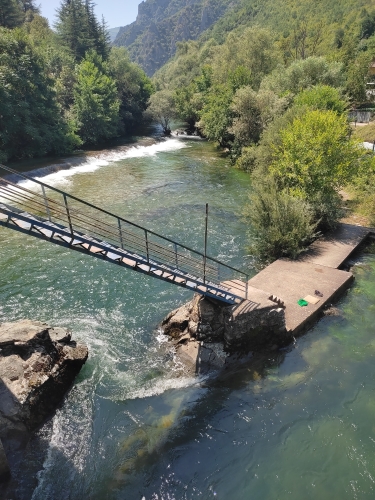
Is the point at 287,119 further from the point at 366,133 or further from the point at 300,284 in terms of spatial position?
the point at 366,133

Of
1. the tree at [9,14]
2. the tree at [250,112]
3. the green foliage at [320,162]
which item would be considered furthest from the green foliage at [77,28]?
the green foliage at [320,162]

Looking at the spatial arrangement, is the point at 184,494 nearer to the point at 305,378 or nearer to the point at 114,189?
the point at 305,378

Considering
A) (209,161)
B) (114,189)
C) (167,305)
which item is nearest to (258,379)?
(167,305)

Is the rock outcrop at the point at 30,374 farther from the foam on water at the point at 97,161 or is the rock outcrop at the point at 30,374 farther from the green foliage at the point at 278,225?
the foam on water at the point at 97,161

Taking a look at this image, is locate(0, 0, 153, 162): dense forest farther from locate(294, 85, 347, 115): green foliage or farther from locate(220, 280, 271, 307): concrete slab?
locate(220, 280, 271, 307): concrete slab

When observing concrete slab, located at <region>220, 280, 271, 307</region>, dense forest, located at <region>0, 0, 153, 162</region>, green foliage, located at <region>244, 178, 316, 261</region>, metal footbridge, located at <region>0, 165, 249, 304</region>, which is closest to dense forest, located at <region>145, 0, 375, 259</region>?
green foliage, located at <region>244, 178, 316, 261</region>

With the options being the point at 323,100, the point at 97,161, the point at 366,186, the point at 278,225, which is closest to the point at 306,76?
the point at 323,100
